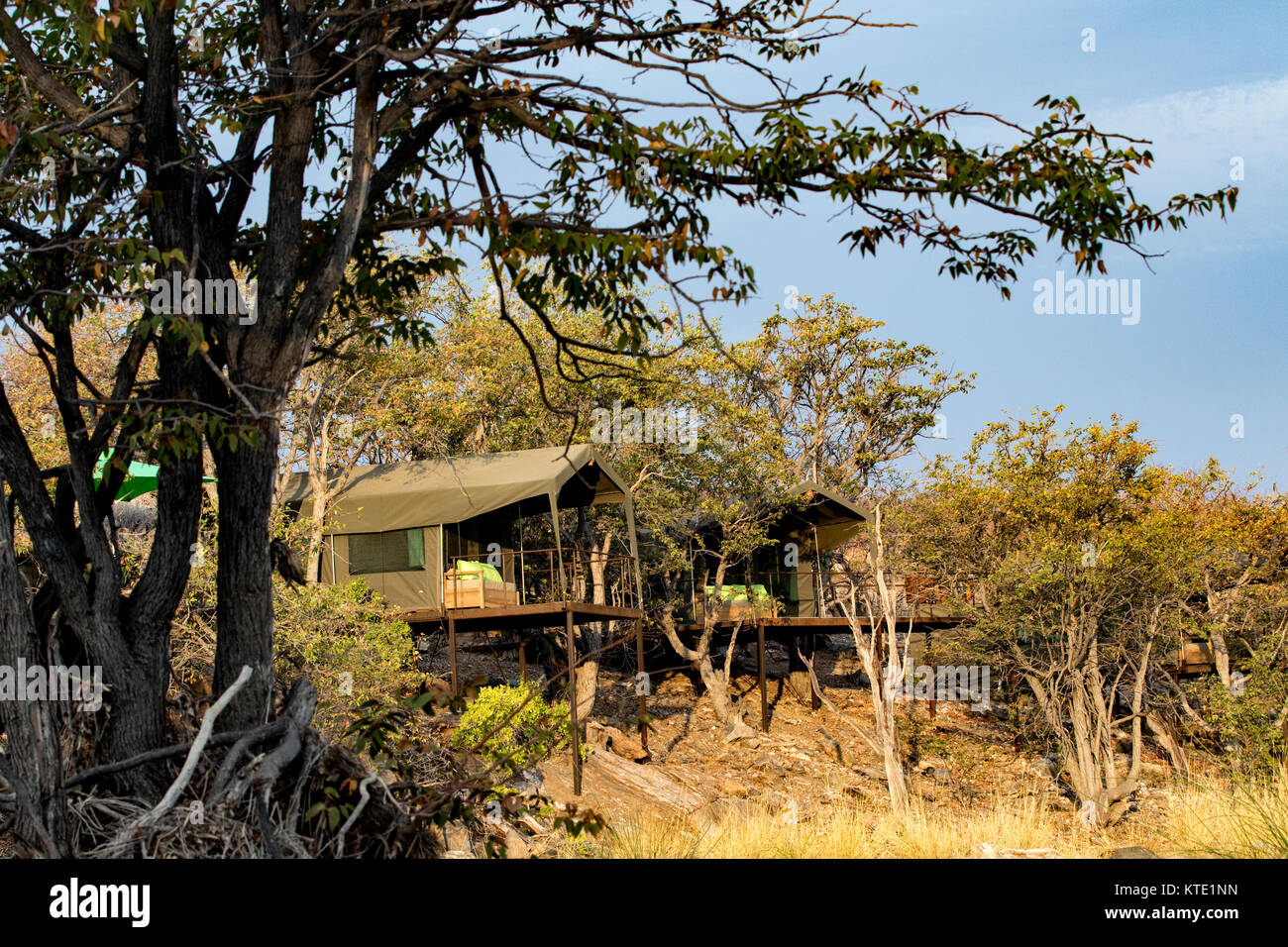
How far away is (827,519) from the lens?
25.5m

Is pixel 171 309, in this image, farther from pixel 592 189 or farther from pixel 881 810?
pixel 881 810

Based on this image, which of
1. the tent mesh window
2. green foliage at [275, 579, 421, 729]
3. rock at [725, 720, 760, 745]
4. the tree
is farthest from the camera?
rock at [725, 720, 760, 745]

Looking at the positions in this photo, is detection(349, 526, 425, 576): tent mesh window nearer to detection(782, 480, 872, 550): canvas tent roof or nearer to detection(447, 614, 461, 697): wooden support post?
detection(447, 614, 461, 697): wooden support post

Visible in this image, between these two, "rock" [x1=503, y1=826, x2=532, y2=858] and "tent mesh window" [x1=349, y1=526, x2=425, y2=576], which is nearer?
"rock" [x1=503, y1=826, x2=532, y2=858]

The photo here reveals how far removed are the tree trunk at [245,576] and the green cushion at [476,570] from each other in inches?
545

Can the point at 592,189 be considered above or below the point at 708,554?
above

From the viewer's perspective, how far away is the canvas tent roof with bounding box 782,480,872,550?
23.7 metres

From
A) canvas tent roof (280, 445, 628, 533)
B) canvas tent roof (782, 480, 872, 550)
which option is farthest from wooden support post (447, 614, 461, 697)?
canvas tent roof (782, 480, 872, 550)

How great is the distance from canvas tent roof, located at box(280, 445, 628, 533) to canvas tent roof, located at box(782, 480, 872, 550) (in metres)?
5.68

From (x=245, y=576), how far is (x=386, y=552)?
14955mm

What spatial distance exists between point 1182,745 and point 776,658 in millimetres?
10161

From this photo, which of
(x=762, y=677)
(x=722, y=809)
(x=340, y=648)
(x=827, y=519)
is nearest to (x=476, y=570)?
(x=340, y=648)
